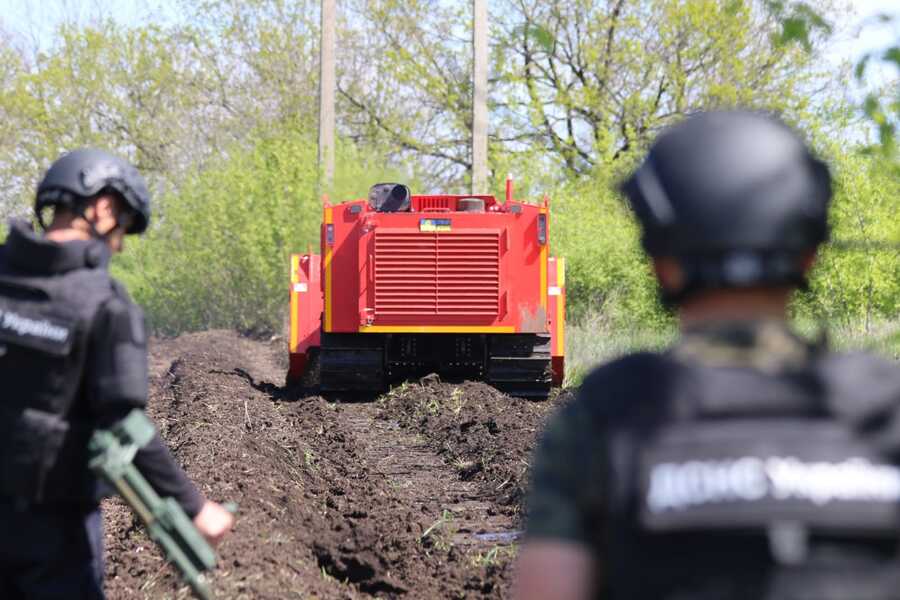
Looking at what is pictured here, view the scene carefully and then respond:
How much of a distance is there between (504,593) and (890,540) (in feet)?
15.7

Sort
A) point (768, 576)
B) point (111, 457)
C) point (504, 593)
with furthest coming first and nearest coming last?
point (504, 593) < point (111, 457) < point (768, 576)

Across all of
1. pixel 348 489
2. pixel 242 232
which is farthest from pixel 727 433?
pixel 242 232

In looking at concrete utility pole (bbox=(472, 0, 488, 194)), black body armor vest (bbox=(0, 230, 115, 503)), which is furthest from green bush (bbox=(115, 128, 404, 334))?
black body armor vest (bbox=(0, 230, 115, 503))

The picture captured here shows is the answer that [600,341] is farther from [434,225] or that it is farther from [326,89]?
[326,89]

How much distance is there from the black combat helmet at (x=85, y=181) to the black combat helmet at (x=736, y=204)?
206cm

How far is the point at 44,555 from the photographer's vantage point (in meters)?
3.44

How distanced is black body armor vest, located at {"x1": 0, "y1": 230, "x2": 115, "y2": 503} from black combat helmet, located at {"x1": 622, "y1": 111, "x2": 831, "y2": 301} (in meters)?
1.84

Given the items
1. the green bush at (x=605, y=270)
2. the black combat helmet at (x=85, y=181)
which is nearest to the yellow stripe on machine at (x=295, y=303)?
the green bush at (x=605, y=270)

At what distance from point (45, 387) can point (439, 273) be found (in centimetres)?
1138

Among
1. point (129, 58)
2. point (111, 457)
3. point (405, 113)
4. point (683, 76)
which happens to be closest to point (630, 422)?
point (111, 457)

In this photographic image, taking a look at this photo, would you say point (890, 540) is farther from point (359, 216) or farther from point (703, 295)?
point (359, 216)

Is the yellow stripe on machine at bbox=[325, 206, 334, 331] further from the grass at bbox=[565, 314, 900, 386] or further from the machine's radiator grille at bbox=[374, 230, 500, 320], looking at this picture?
the grass at bbox=[565, 314, 900, 386]

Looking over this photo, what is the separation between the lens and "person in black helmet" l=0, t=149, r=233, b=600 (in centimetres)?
345

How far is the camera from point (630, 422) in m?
2.05
